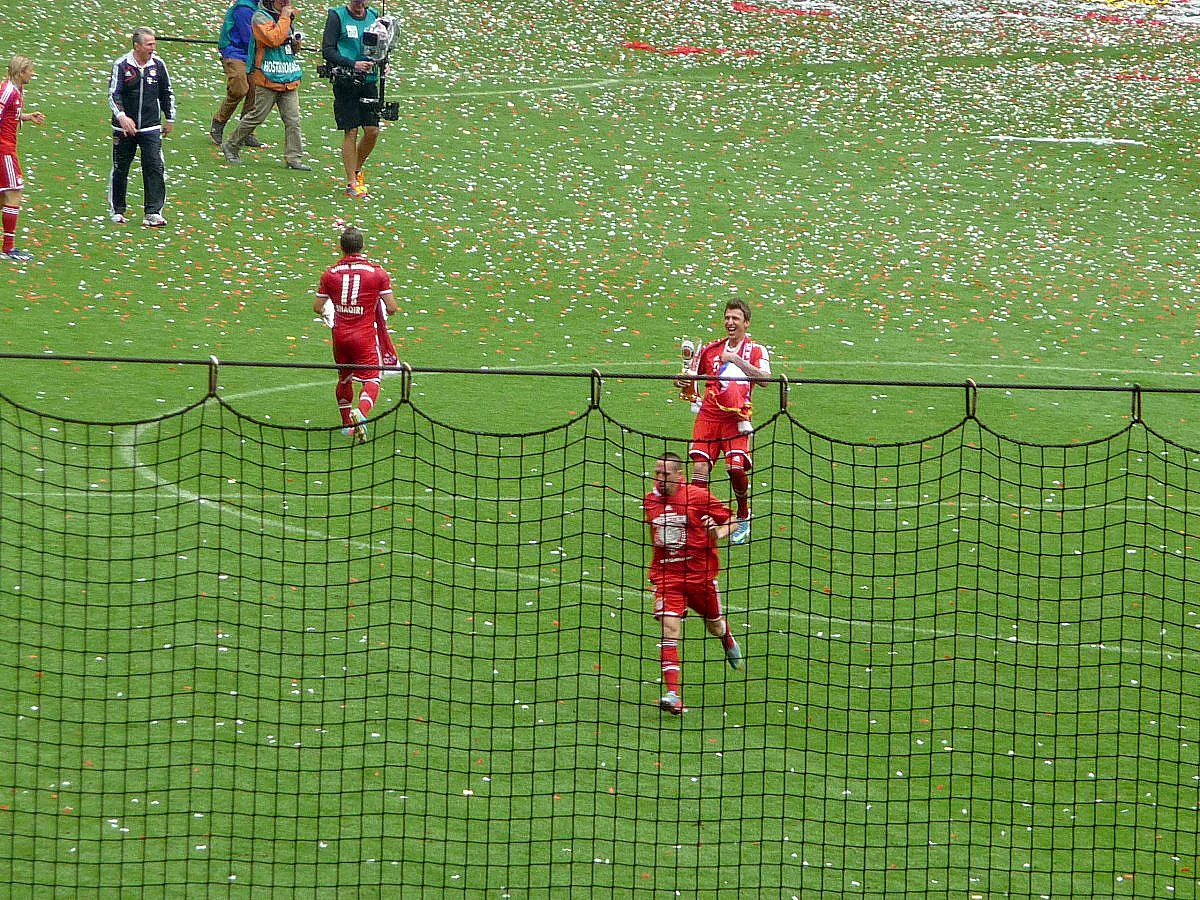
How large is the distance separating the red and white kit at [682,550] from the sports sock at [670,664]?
0.20 m

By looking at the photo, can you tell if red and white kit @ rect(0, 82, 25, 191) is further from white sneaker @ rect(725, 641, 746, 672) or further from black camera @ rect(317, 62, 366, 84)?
white sneaker @ rect(725, 641, 746, 672)

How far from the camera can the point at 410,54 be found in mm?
30484

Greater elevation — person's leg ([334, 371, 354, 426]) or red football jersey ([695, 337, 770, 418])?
red football jersey ([695, 337, 770, 418])

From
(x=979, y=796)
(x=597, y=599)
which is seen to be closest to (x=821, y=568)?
(x=597, y=599)

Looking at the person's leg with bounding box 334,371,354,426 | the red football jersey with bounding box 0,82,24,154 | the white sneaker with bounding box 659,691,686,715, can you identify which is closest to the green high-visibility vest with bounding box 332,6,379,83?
the red football jersey with bounding box 0,82,24,154

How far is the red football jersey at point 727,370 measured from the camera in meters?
12.5

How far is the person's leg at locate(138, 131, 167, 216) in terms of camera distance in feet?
63.2

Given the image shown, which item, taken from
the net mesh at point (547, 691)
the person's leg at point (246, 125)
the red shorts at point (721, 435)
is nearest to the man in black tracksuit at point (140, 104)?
the person's leg at point (246, 125)

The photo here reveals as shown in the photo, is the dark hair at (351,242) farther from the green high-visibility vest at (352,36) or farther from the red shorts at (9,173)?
the green high-visibility vest at (352,36)

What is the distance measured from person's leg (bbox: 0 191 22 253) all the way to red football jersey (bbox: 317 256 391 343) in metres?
6.00

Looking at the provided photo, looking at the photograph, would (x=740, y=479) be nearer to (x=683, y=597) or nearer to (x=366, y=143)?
(x=683, y=597)

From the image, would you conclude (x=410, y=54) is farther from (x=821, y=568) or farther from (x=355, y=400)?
(x=821, y=568)

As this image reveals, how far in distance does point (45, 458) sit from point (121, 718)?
4217 mm

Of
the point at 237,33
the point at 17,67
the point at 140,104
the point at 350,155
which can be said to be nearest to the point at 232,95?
the point at 237,33
